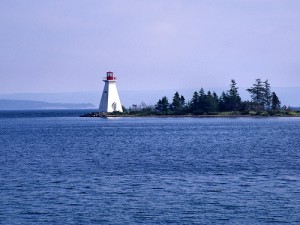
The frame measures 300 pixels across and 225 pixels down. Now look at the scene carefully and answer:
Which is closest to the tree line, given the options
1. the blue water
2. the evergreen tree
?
the evergreen tree

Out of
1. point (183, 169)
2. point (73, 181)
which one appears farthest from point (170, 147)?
point (73, 181)

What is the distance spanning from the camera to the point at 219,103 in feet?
467

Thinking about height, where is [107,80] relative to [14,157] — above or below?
above

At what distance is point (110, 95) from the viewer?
449 ft

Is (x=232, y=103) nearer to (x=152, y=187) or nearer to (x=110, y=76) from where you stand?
(x=110, y=76)

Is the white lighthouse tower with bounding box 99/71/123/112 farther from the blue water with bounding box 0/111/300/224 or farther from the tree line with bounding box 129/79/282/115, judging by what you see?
the blue water with bounding box 0/111/300/224

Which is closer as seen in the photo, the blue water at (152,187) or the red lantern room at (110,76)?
the blue water at (152,187)

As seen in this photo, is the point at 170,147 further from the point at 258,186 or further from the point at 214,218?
the point at 214,218

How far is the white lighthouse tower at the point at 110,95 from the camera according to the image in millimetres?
136250

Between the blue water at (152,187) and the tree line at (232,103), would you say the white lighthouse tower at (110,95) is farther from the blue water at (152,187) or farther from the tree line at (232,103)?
the blue water at (152,187)

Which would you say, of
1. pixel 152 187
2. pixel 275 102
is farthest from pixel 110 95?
pixel 152 187

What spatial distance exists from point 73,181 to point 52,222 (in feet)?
34.2

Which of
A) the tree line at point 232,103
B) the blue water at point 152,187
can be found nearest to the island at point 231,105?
the tree line at point 232,103

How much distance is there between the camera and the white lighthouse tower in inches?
5364
